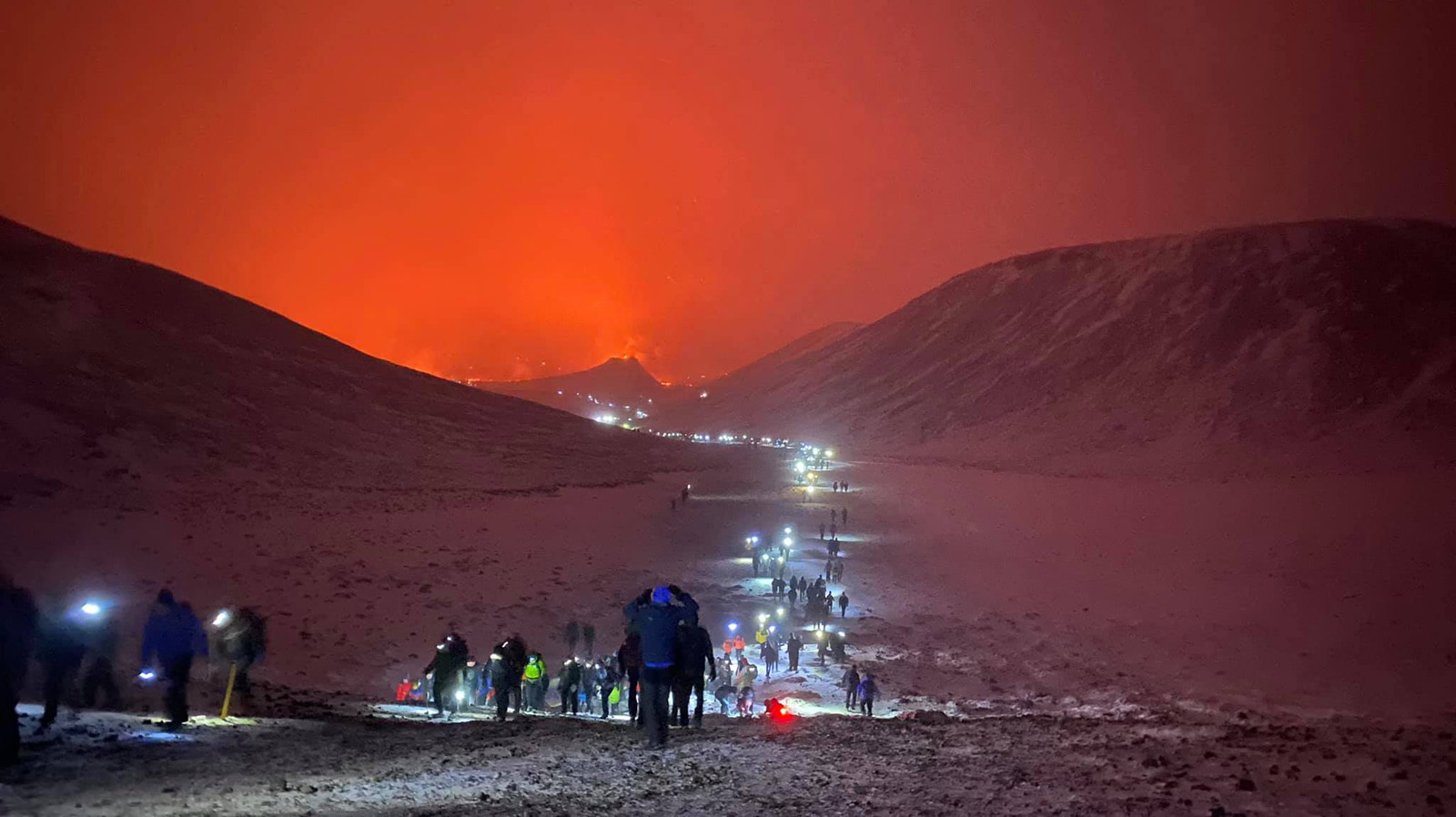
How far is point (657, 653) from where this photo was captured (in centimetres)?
961

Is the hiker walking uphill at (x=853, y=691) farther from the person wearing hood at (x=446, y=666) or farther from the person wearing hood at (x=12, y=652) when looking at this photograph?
the person wearing hood at (x=12, y=652)

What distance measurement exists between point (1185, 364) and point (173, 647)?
98503mm

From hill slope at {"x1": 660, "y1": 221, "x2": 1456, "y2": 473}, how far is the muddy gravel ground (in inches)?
2617

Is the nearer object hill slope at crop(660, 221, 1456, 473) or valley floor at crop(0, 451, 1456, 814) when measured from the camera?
valley floor at crop(0, 451, 1456, 814)

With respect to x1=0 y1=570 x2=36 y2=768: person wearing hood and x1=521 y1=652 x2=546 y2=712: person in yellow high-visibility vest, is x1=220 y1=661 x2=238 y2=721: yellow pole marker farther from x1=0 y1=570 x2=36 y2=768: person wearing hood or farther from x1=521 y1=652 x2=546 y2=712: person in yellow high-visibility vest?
x1=521 y1=652 x2=546 y2=712: person in yellow high-visibility vest

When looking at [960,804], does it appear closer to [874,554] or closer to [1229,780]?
[1229,780]

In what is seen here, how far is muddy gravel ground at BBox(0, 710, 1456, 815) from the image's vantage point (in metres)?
7.27

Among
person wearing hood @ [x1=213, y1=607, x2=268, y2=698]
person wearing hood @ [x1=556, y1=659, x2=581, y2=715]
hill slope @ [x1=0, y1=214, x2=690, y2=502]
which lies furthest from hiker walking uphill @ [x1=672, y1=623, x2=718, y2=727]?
hill slope @ [x1=0, y1=214, x2=690, y2=502]

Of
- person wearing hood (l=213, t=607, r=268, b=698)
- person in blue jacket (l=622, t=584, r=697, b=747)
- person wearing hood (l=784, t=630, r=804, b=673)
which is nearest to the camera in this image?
person in blue jacket (l=622, t=584, r=697, b=747)

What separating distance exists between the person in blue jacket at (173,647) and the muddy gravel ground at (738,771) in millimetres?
345

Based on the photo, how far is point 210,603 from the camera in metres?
22.8

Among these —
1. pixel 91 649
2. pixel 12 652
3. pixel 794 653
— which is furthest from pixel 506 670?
pixel 794 653

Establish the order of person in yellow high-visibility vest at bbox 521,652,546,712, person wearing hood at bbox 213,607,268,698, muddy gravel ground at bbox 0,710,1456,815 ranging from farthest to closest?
1. person in yellow high-visibility vest at bbox 521,652,546,712
2. person wearing hood at bbox 213,607,268,698
3. muddy gravel ground at bbox 0,710,1456,815

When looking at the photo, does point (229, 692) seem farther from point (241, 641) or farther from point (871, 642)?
point (871, 642)
